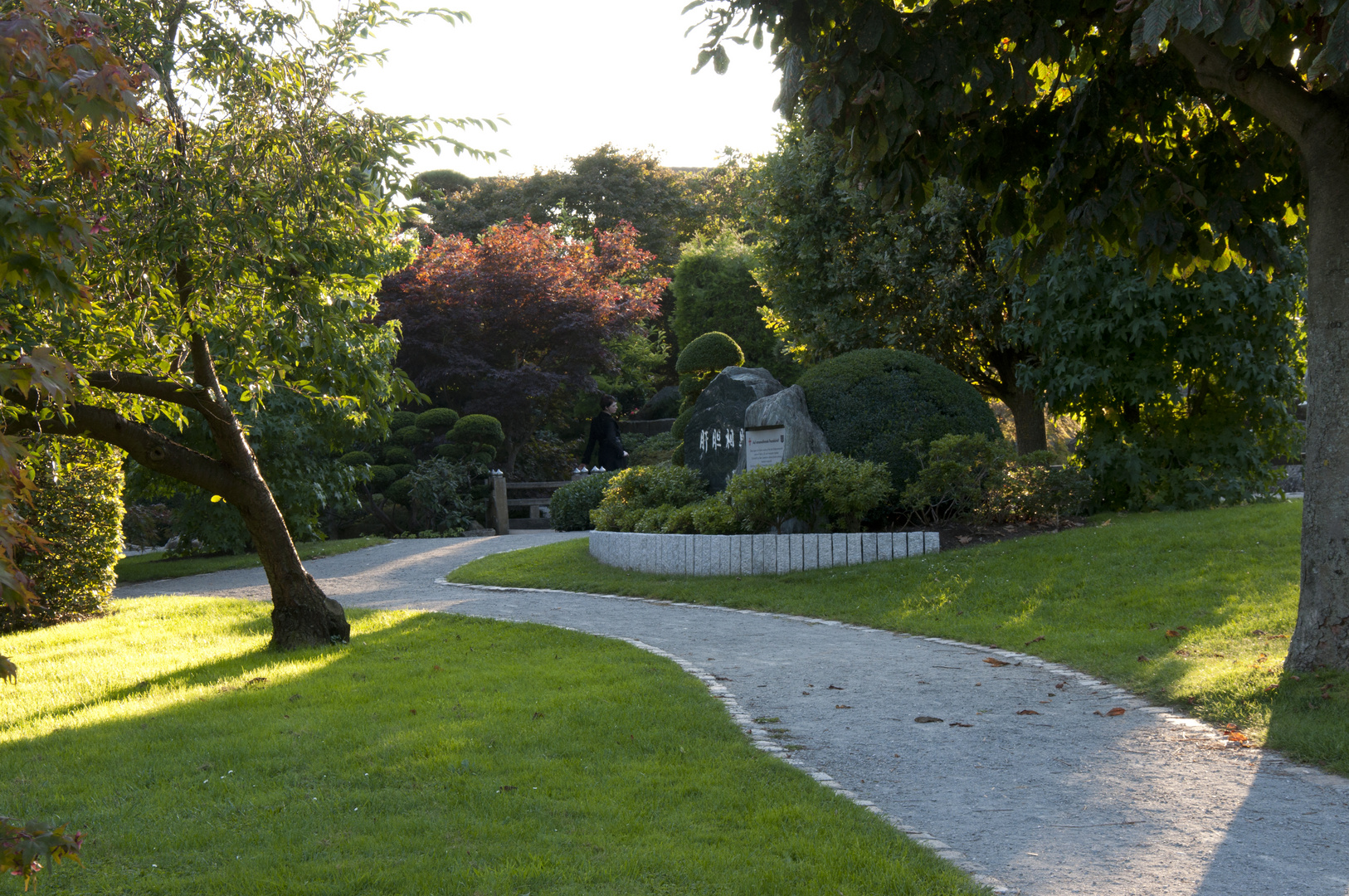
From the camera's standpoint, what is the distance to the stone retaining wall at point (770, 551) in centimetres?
1091

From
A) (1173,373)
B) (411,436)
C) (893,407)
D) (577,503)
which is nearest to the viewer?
(1173,373)

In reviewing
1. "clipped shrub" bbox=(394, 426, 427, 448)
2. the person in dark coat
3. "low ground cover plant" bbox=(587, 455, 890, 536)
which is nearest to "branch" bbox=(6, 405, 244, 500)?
"low ground cover plant" bbox=(587, 455, 890, 536)

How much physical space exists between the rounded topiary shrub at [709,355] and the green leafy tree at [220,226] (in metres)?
11.1

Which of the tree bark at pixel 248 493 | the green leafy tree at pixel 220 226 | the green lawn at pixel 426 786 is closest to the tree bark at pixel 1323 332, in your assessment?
the green lawn at pixel 426 786

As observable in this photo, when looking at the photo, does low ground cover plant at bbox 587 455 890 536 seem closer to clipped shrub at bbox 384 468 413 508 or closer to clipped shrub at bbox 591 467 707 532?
clipped shrub at bbox 591 467 707 532

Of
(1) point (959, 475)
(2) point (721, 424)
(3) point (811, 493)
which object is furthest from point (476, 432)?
(1) point (959, 475)

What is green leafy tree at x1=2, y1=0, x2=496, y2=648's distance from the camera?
6168 millimetres

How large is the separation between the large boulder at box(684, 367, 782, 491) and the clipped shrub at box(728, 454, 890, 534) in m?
2.03

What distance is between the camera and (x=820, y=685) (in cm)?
637

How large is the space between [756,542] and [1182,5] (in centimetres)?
Result: 807

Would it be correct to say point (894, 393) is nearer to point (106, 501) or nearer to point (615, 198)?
point (106, 501)

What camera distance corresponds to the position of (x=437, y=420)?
76.7ft

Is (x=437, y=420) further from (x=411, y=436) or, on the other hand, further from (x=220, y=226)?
(x=220, y=226)

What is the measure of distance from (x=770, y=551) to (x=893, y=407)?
262 centimetres
